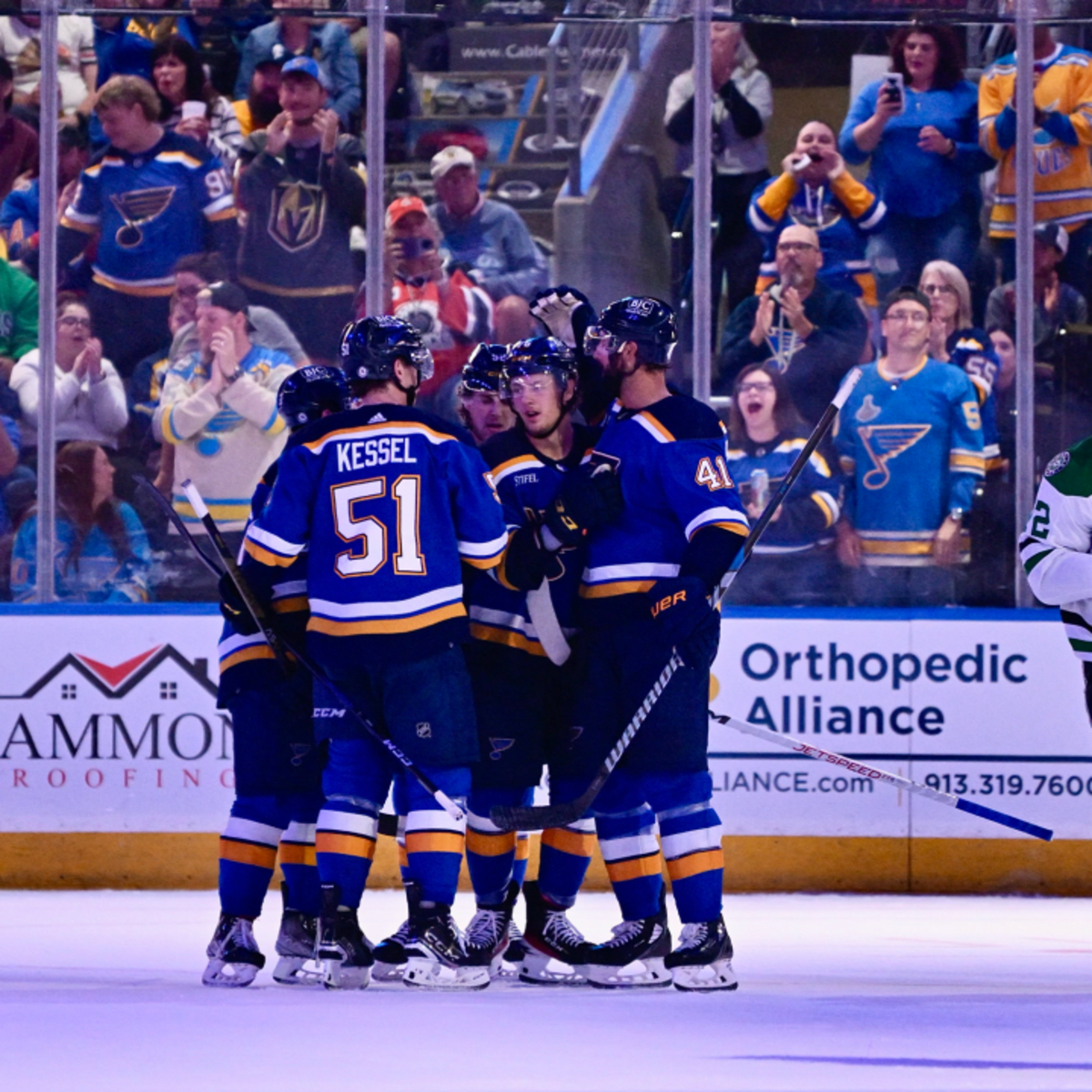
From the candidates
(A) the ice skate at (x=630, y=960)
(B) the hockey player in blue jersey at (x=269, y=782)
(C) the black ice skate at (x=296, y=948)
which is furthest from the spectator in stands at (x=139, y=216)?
(A) the ice skate at (x=630, y=960)

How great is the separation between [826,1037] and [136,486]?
3.84 meters

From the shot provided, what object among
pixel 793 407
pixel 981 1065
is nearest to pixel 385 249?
pixel 793 407

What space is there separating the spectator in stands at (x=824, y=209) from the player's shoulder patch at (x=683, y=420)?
245 cm

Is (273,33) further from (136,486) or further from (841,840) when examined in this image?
(841,840)

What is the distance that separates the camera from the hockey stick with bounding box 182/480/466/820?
3619 mm

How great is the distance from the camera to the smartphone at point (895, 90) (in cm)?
620

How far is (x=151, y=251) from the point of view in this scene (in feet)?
20.4

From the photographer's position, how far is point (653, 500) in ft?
12.4

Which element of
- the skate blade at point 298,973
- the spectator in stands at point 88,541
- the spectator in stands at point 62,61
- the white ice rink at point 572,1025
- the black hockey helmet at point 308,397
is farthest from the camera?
the spectator in stands at point 62,61

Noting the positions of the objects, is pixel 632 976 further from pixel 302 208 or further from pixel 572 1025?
pixel 302 208

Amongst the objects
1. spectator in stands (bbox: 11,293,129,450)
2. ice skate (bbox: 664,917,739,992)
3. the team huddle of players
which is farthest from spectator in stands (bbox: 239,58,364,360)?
ice skate (bbox: 664,917,739,992)

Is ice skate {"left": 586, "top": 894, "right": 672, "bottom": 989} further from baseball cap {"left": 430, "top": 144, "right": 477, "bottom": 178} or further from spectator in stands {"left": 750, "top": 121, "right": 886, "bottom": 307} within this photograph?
baseball cap {"left": 430, "top": 144, "right": 477, "bottom": 178}

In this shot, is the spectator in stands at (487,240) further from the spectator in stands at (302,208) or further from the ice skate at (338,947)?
the ice skate at (338,947)

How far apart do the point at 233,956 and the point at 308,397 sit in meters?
1.21
